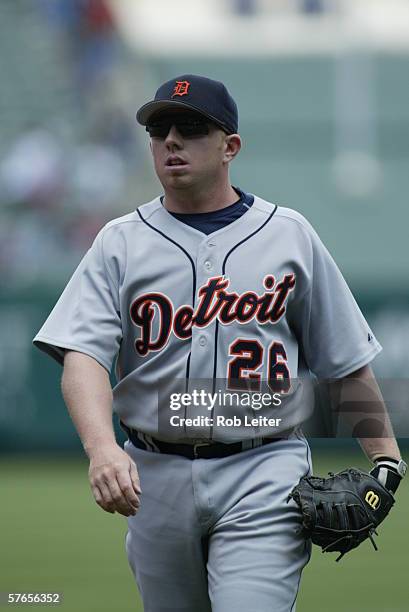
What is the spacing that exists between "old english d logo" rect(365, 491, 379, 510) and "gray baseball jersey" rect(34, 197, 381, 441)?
292 millimetres

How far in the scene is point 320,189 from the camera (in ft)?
60.6

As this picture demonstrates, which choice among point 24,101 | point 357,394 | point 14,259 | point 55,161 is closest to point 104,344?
point 357,394

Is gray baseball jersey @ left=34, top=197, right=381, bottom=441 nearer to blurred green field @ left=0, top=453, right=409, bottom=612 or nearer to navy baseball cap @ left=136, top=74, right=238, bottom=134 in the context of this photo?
navy baseball cap @ left=136, top=74, right=238, bottom=134

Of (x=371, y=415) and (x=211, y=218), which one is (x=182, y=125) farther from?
(x=371, y=415)

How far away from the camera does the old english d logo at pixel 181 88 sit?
3.42 meters

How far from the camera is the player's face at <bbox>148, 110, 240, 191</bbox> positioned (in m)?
3.42

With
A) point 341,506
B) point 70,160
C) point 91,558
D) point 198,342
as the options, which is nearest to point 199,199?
point 198,342

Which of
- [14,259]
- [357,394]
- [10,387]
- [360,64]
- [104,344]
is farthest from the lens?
[360,64]

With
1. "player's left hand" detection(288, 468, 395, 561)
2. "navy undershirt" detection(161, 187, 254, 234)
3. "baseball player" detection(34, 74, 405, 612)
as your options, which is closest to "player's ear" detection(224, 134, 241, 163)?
"baseball player" detection(34, 74, 405, 612)

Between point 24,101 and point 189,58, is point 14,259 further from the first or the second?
point 189,58

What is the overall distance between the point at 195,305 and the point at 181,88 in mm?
591

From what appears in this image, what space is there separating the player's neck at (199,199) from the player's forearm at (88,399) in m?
0.54

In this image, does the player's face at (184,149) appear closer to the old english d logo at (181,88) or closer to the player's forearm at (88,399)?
the old english d logo at (181,88)

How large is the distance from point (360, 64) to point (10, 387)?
9751mm
